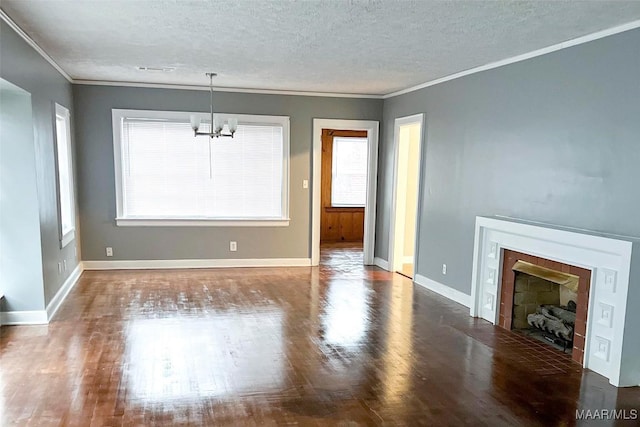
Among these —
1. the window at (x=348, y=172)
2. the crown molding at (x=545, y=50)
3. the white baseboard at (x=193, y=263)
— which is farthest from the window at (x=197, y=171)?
the window at (x=348, y=172)

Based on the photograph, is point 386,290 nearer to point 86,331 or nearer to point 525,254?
point 525,254

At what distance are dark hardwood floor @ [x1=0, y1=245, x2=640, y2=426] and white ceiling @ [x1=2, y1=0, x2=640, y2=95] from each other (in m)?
2.47

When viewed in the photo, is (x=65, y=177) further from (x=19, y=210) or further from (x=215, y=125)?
(x=215, y=125)

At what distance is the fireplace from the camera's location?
3840 mm

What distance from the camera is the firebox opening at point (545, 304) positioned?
391 centimetres

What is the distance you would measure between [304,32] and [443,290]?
134 inches

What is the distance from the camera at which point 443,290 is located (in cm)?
550

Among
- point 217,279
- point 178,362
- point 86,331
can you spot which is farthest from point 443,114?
point 86,331

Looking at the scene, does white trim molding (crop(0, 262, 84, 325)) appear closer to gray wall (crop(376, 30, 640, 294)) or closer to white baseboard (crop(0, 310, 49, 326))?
white baseboard (crop(0, 310, 49, 326))

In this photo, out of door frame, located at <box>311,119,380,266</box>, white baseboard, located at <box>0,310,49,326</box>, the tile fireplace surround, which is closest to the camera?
the tile fireplace surround

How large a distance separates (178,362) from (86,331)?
3.75 feet

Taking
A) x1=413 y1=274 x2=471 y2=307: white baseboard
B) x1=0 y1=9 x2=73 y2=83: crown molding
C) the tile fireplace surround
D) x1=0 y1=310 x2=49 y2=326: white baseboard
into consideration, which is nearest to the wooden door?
x1=413 y1=274 x2=471 y2=307: white baseboard

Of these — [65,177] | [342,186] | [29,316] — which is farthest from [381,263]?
[29,316]

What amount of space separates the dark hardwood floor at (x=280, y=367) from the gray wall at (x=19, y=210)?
0.36 meters
